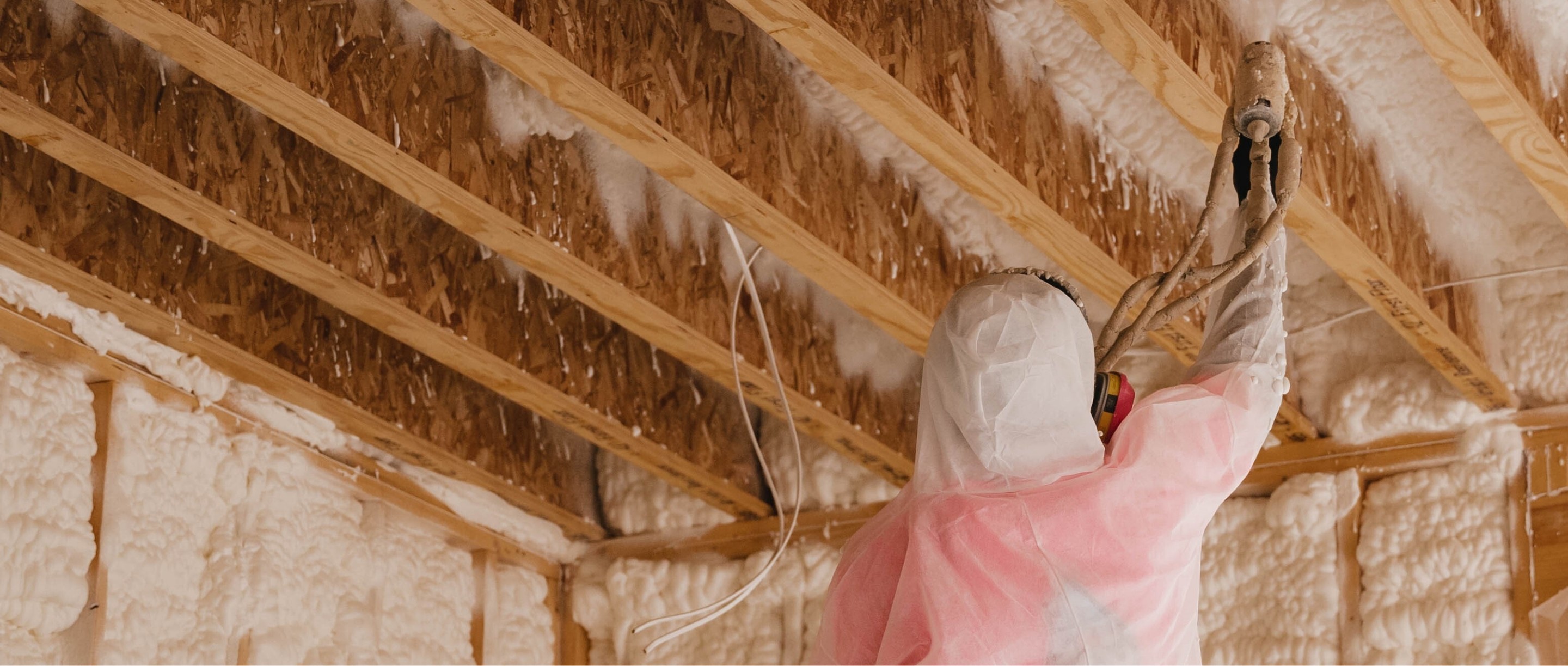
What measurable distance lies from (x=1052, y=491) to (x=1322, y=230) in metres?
1.02

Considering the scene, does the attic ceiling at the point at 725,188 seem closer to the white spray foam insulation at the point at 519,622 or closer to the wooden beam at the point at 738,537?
the wooden beam at the point at 738,537

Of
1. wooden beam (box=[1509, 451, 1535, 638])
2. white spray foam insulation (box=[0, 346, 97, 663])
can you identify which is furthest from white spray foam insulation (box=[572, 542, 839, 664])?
wooden beam (box=[1509, 451, 1535, 638])

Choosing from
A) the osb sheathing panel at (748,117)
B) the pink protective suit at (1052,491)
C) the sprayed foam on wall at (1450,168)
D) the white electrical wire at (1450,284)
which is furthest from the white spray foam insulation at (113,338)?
the white electrical wire at (1450,284)

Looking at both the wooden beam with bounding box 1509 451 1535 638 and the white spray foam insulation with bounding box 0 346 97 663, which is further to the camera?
the wooden beam with bounding box 1509 451 1535 638

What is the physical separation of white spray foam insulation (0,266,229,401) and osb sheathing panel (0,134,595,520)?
12 cm

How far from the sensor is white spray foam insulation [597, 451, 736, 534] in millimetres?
3961

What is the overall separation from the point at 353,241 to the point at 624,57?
2.45ft

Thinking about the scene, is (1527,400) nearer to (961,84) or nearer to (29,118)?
(961,84)

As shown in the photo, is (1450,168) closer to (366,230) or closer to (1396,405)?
(1396,405)

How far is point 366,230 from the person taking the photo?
2979mm

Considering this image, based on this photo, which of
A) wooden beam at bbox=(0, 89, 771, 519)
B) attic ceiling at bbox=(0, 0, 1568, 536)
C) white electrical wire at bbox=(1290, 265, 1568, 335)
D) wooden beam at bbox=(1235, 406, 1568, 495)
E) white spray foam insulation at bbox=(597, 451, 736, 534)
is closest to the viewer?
attic ceiling at bbox=(0, 0, 1568, 536)

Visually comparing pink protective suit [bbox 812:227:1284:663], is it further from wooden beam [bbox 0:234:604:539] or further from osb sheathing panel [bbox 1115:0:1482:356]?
wooden beam [bbox 0:234:604:539]

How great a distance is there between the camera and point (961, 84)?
2.51 m

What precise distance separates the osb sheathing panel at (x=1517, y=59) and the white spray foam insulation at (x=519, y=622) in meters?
2.41
